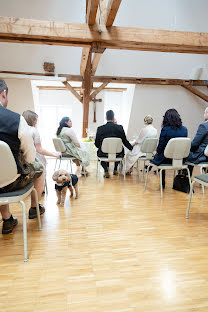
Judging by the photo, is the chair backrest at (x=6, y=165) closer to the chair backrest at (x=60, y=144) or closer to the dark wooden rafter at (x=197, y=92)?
the chair backrest at (x=60, y=144)

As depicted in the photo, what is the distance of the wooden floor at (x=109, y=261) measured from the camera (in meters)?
1.08

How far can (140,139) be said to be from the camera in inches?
147

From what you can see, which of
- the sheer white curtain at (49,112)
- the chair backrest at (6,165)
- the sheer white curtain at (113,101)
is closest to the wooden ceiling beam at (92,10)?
the chair backrest at (6,165)

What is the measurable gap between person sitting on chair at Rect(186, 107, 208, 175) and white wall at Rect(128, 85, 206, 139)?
3.12 metres

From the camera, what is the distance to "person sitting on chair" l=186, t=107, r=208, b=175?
265 cm

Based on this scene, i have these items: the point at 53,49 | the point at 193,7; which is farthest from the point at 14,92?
the point at 193,7

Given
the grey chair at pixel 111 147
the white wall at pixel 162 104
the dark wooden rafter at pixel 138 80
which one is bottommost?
the grey chair at pixel 111 147

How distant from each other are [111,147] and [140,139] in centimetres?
73

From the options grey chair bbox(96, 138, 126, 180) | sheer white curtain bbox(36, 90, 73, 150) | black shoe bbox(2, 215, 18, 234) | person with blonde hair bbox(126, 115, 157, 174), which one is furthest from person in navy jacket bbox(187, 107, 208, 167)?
sheer white curtain bbox(36, 90, 73, 150)

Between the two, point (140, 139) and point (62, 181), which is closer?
point (62, 181)

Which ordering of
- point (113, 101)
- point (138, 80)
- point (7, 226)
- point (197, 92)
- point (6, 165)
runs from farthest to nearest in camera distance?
point (113, 101)
point (197, 92)
point (138, 80)
point (7, 226)
point (6, 165)

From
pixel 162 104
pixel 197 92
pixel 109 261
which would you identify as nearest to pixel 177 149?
pixel 109 261

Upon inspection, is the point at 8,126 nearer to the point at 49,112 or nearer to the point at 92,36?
the point at 92,36

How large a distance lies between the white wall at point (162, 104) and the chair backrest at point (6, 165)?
4869mm
